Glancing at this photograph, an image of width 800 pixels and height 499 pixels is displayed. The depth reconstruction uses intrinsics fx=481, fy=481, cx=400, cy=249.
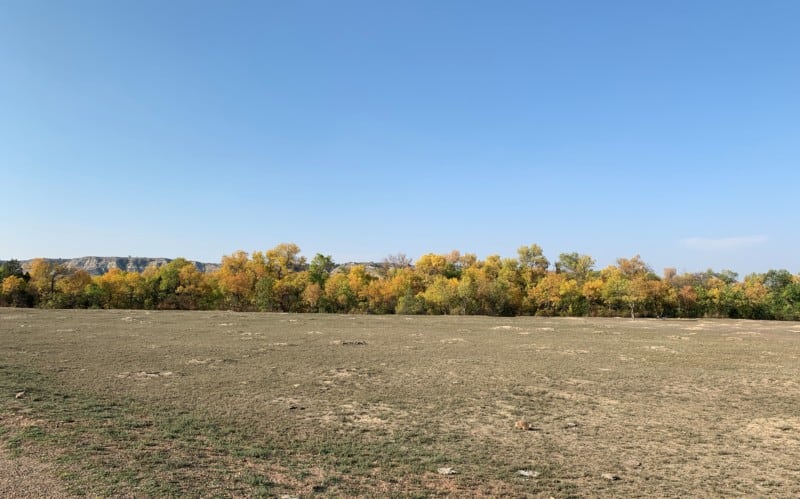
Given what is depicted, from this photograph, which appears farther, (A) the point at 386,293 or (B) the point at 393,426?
(A) the point at 386,293

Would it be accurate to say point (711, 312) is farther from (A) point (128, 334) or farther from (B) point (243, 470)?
(B) point (243, 470)

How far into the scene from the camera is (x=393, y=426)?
10305mm

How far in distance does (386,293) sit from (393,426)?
8243 cm

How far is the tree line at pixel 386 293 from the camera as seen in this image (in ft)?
285

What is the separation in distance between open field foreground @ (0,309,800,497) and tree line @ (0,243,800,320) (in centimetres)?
6919

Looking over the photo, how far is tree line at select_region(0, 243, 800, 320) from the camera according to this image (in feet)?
285

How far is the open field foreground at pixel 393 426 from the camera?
7.00m

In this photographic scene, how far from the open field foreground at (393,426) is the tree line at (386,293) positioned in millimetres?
69190

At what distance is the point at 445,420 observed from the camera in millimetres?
10914

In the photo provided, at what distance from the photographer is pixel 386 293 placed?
92562 millimetres

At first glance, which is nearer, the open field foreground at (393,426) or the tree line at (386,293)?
the open field foreground at (393,426)

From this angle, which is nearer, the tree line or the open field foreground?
the open field foreground

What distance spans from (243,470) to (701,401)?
1232 cm

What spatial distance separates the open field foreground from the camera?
700 centimetres
